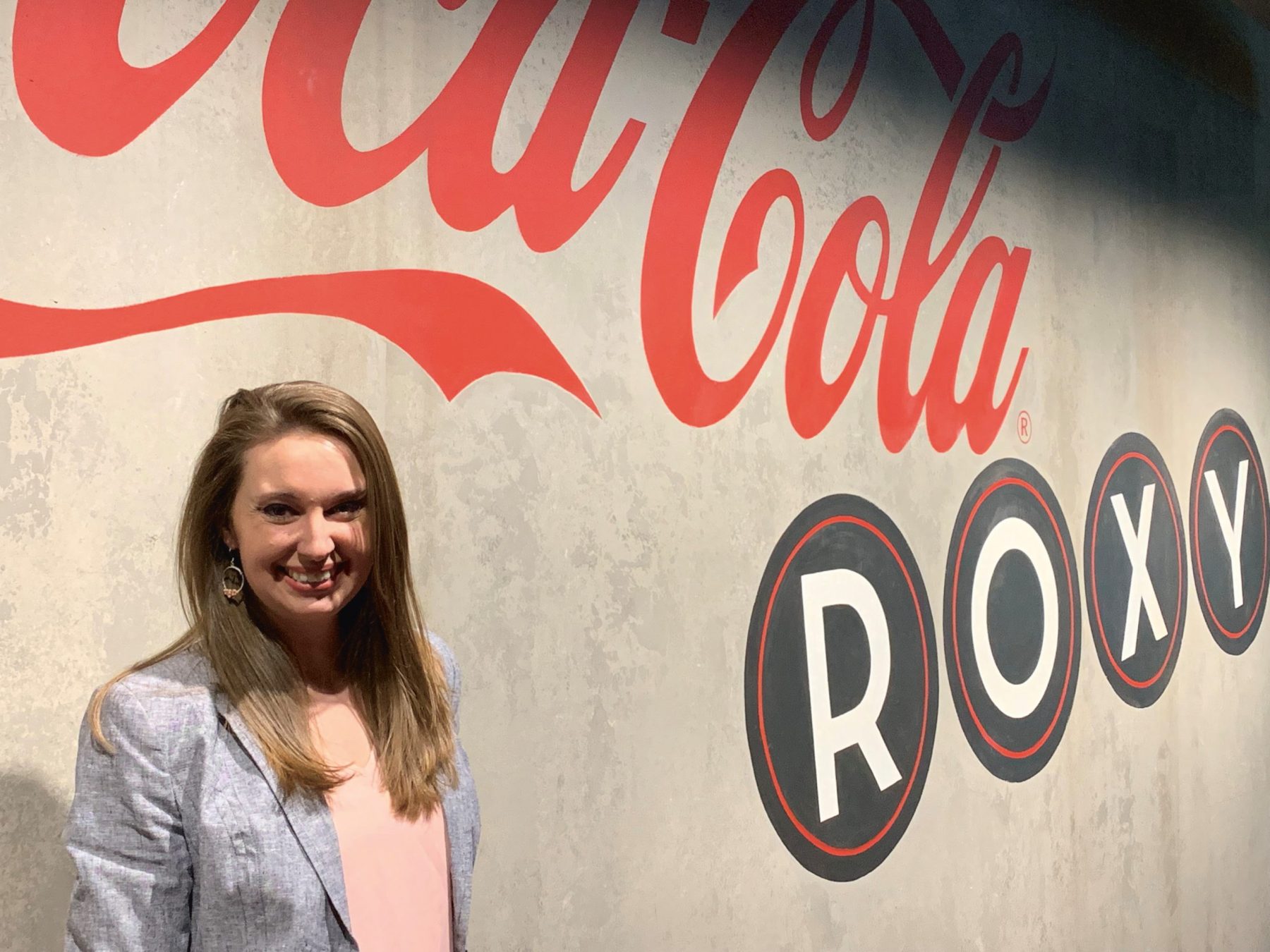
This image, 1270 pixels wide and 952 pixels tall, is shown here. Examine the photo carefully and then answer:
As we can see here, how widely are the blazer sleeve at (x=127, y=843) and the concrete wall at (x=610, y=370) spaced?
0.47 metres

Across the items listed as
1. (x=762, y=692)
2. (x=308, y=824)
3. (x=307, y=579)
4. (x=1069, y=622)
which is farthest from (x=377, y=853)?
(x=1069, y=622)

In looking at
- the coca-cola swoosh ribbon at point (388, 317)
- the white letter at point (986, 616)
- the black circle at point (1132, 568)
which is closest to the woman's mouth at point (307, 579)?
the coca-cola swoosh ribbon at point (388, 317)

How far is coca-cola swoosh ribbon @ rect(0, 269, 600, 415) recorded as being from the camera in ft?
5.97

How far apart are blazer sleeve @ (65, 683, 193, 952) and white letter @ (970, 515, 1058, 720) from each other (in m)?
2.56

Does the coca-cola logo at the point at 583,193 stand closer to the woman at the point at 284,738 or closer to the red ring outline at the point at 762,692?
the red ring outline at the point at 762,692

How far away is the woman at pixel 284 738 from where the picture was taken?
54.4 inches

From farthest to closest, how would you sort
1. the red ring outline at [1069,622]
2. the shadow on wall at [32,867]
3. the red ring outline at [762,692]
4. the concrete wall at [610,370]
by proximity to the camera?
the red ring outline at [1069,622] → the red ring outline at [762,692] → the concrete wall at [610,370] → the shadow on wall at [32,867]

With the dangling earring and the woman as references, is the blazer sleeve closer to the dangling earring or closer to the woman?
the woman

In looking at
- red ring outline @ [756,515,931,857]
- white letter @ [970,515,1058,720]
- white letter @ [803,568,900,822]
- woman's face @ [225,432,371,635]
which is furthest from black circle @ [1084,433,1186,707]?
woman's face @ [225,432,371,635]

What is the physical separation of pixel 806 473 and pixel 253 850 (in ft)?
6.13

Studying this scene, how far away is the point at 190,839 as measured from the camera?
1402mm

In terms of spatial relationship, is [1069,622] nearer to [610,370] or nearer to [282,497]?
[610,370]

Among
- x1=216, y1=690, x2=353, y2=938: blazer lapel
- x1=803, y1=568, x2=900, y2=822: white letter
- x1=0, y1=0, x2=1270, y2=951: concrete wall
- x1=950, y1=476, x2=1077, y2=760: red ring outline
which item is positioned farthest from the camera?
x1=950, y1=476, x2=1077, y2=760: red ring outline

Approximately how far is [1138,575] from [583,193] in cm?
261
